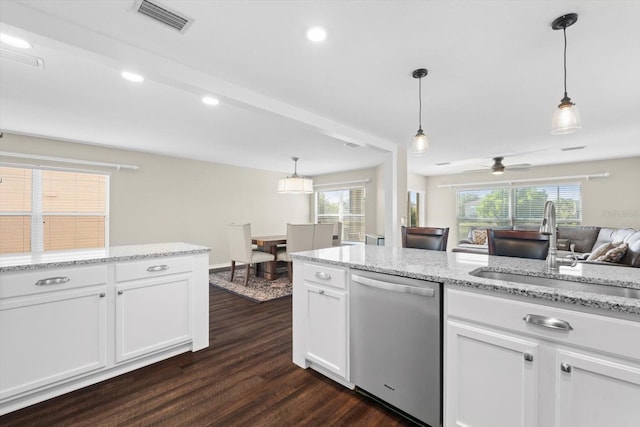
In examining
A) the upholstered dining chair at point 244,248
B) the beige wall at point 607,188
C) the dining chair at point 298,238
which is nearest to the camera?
the upholstered dining chair at point 244,248

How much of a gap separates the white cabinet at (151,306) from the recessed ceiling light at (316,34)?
1.91 meters

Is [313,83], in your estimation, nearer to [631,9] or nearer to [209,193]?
[631,9]

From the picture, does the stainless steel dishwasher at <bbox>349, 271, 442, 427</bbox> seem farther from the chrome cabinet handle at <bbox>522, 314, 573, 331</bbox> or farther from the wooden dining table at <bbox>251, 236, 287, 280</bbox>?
the wooden dining table at <bbox>251, 236, 287, 280</bbox>

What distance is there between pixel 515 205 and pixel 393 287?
668 centimetres

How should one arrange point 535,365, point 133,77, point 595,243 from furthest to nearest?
point 595,243 → point 133,77 → point 535,365

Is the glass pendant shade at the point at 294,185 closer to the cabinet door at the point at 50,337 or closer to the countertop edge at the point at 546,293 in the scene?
the cabinet door at the point at 50,337

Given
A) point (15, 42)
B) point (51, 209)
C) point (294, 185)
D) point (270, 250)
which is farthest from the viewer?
point (294, 185)

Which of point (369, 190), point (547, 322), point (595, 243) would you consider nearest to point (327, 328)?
point (547, 322)

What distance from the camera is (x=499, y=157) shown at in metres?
5.27

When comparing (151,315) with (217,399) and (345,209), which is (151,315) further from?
(345,209)

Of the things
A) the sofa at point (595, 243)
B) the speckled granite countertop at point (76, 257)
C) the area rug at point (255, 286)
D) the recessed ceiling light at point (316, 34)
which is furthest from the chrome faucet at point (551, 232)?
the area rug at point (255, 286)

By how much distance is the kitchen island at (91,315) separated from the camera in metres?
1.70

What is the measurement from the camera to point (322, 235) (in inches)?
201

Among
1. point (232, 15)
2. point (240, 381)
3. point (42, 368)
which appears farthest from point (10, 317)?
point (232, 15)
